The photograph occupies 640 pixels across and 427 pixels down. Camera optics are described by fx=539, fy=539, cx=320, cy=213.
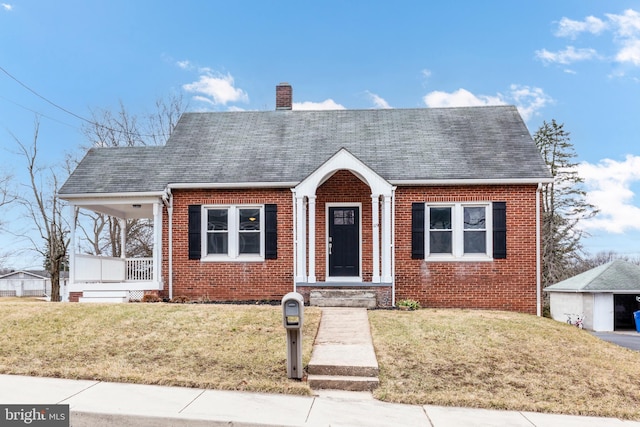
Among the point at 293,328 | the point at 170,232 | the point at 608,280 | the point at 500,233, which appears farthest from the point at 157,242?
the point at 608,280

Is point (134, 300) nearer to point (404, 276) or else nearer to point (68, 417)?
point (404, 276)

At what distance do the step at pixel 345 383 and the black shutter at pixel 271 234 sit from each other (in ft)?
23.0

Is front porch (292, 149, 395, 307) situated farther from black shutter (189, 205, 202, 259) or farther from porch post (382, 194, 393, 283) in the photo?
black shutter (189, 205, 202, 259)

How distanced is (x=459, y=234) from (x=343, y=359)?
7116mm

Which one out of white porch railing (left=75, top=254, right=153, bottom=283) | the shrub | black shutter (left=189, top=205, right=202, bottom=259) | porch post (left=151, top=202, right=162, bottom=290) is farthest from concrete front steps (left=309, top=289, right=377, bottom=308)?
white porch railing (left=75, top=254, right=153, bottom=283)

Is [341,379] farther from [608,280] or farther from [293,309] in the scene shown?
[608,280]

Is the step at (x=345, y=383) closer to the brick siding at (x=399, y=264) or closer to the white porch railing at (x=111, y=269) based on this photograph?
the brick siding at (x=399, y=264)

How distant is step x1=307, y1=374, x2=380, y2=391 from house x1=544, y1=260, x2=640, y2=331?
20.5m

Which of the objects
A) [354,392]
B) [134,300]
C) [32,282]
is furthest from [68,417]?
[32,282]

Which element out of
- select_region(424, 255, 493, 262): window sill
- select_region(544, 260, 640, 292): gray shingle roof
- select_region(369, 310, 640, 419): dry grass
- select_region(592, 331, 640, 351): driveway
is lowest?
select_region(592, 331, 640, 351): driveway

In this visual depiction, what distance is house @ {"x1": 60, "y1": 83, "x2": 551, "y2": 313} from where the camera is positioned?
13945 millimetres

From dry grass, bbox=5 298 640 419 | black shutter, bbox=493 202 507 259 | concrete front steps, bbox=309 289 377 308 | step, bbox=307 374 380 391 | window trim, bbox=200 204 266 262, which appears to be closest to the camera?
dry grass, bbox=5 298 640 419

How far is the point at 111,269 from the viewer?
51.6ft

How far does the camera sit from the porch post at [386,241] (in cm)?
1359
